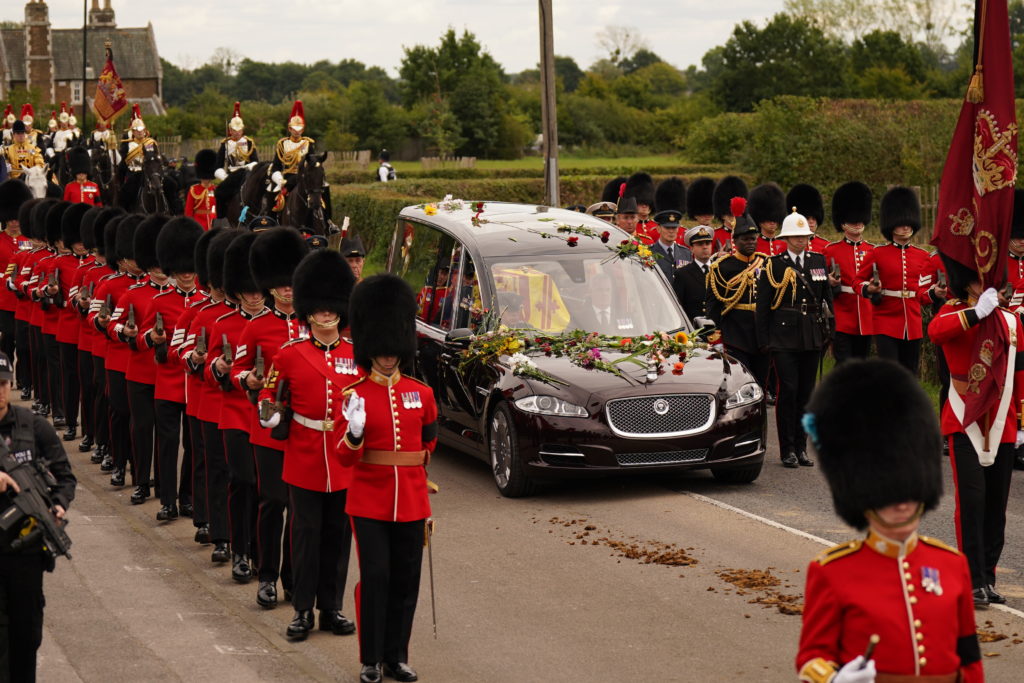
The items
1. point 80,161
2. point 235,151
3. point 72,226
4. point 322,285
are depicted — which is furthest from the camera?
point 80,161

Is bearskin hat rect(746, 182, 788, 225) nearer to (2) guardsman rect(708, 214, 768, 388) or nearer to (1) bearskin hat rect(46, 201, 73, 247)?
(2) guardsman rect(708, 214, 768, 388)

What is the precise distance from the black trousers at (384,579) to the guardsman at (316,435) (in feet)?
2.61

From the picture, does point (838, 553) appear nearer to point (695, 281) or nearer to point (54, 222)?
point (695, 281)

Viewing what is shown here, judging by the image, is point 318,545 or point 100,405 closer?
point 318,545

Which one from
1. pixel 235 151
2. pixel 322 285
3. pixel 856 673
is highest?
pixel 235 151

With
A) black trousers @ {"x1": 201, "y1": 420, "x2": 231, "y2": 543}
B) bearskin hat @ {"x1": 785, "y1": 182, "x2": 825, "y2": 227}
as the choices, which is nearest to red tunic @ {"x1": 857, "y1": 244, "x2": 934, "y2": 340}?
bearskin hat @ {"x1": 785, "y1": 182, "x2": 825, "y2": 227}

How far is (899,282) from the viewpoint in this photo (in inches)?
527

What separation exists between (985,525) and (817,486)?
3041 mm

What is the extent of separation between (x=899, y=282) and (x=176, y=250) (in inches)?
229

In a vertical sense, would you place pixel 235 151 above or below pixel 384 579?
above

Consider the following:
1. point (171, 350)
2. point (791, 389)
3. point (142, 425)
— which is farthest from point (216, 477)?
point (791, 389)

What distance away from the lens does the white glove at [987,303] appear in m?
8.20

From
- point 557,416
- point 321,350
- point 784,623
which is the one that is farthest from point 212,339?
point 784,623

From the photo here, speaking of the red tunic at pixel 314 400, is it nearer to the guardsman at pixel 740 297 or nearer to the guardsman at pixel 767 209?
the guardsman at pixel 740 297
